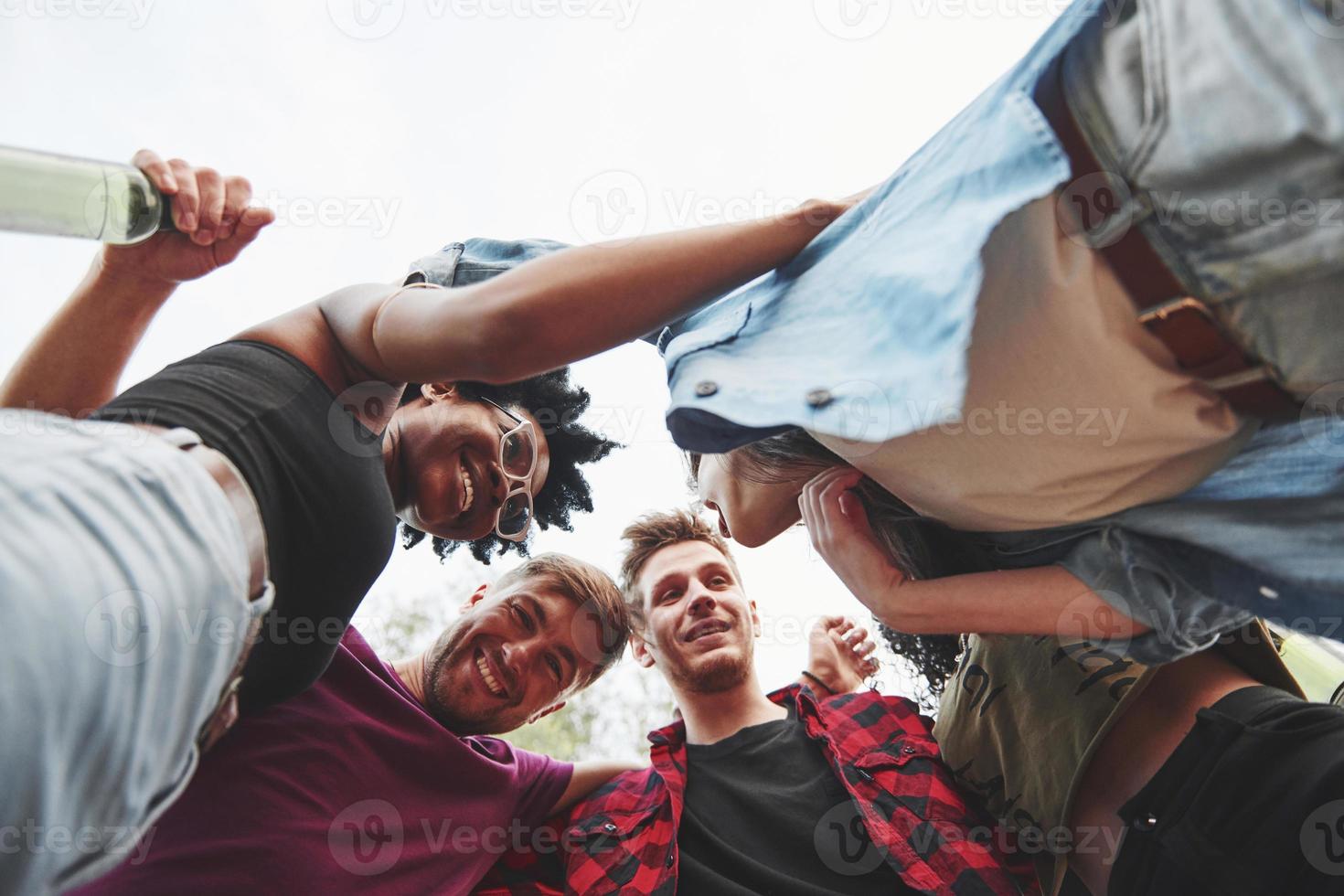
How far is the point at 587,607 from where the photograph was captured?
232 cm

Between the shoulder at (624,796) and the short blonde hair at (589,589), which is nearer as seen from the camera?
the shoulder at (624,796)

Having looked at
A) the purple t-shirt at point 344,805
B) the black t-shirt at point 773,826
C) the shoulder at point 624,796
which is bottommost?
the black t-shirt at point 773,826

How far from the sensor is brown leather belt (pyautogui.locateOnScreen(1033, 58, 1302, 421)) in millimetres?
770

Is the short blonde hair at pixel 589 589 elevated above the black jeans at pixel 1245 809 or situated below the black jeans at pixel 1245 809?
above

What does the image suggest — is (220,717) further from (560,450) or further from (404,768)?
(560,450)

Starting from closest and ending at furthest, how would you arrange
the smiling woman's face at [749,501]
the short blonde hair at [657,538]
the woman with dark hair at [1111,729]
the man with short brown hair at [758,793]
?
1. the woman with dark hair at [1111,729]
2. the smiling woman's face at [749,501]
3. the man with short brown hair at [758,793]
4. the short blonde hair at [657,538]

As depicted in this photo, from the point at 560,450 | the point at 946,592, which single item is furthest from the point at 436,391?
the point at 946,592

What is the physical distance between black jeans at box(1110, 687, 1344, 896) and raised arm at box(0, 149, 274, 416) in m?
1.51

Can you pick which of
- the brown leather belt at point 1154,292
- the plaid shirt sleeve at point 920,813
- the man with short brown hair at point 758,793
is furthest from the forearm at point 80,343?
the plaid shirt sleeve at point 920,813

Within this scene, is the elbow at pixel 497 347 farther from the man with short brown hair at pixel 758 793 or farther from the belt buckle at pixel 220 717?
the man with short brown hair at pixel 758 793

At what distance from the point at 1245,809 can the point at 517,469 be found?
1371mm

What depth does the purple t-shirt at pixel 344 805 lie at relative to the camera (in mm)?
1375

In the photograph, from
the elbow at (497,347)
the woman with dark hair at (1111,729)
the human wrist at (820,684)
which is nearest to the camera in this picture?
the elbow at (497,347)

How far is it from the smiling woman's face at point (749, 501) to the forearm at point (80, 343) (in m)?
0.84
